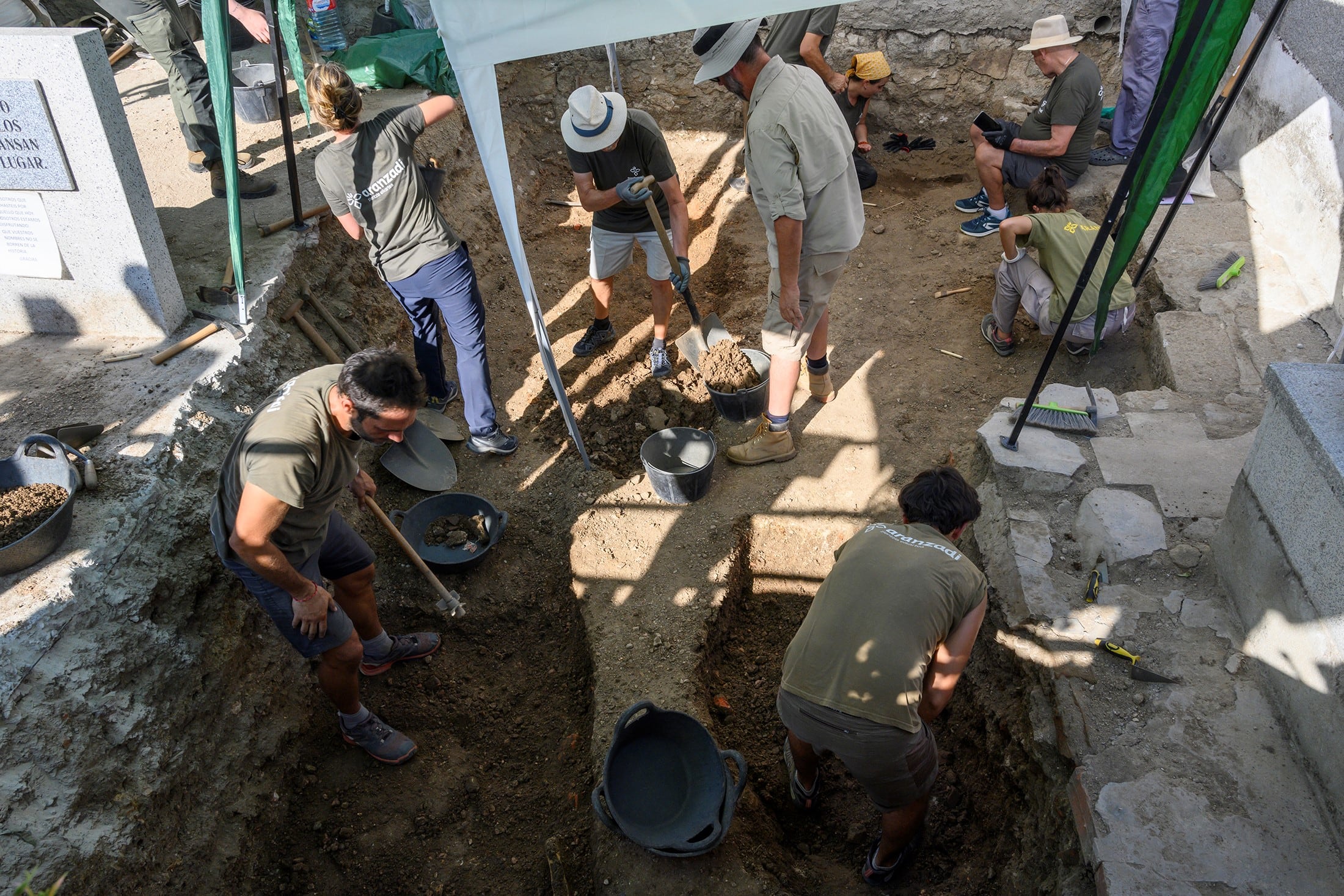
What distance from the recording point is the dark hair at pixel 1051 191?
510cm

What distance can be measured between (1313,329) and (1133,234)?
2.24 meters

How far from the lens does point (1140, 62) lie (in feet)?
19.9

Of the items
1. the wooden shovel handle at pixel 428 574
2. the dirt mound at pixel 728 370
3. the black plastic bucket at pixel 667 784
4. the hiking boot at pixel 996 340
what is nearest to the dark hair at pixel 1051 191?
the hiking boot at pixel 996 340

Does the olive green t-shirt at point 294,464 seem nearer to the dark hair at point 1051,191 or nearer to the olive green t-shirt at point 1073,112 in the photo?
the dark hair at point 1051,191

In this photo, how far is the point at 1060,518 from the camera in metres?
3.63

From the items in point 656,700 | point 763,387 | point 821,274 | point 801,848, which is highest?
point 821,274

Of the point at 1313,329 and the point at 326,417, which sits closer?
the point at 326,417

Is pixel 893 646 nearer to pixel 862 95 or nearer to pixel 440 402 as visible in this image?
pixel 440 402

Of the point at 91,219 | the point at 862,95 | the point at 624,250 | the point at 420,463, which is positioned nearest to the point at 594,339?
the point at 624,250

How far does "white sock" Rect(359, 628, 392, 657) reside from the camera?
3.88 metres

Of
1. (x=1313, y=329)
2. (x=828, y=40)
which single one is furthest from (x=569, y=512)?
(x=828, y=40)

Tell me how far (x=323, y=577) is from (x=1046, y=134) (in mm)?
5734

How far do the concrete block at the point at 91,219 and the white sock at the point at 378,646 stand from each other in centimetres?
204

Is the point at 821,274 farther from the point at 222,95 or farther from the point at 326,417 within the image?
the point at 222,95
